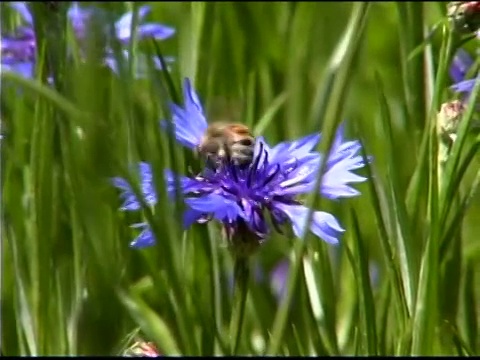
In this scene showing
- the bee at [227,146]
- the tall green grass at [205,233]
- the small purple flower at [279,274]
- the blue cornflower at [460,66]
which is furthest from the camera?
the small purple flower at [279,274]

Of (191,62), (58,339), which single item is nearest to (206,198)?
(58,339)

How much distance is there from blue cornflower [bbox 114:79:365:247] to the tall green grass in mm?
17

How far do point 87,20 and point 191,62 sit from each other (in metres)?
0.47

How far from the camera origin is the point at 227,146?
0.63 meters

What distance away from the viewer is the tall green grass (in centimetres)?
47

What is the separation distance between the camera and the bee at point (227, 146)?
621 mm

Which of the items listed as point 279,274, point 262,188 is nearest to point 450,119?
point 262,188

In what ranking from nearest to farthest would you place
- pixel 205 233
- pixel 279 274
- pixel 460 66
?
pixel 205 233 < pixel 460 66 < pixel 279 274

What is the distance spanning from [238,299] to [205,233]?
14 cm

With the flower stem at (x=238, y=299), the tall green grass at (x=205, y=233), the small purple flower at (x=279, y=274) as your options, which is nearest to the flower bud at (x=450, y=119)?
the tall green grass at (x=205, y=233)

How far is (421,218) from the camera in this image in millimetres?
711

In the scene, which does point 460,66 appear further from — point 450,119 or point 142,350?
point 142,350

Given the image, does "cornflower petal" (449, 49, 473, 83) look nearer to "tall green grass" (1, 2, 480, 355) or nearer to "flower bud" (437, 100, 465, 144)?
"tall green grass" (1, 2, 480, 355)

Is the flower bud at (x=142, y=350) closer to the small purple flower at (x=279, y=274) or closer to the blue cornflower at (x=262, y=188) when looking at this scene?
the blue cornflower at (x=262, y=188)
